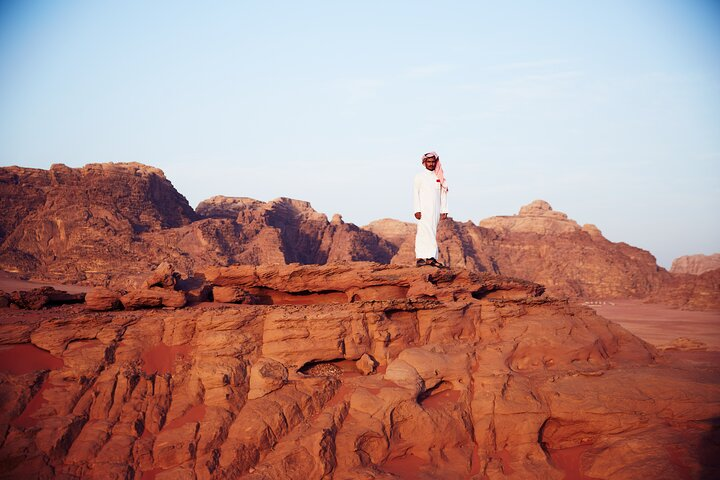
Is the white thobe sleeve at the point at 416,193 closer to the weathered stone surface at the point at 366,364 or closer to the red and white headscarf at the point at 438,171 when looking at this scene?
the red and white headscarf at the point at 438,171

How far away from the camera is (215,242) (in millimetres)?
25734

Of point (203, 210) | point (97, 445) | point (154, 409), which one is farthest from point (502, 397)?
point (203, 210)

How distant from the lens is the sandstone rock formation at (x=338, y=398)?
6328mm

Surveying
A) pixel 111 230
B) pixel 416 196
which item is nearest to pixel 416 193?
pixel 416 196

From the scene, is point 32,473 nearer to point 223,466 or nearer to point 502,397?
point 223,466

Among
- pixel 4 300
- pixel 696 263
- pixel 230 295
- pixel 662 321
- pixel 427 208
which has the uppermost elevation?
pixel 696 263

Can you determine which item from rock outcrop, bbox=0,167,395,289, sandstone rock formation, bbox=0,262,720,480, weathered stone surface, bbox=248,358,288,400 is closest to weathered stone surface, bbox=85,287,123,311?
sandstone rock formation, bbox=0,262,720,480

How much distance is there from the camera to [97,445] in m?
6.24

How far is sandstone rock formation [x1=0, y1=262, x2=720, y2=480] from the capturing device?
633cm

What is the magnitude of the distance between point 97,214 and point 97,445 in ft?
68.1

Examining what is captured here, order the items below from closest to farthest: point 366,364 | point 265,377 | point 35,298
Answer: point 265,377
point 366,364
point 35,298

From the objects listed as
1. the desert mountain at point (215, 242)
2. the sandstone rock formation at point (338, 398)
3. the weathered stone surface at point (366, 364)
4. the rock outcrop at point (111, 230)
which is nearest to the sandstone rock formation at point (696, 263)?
the desert mountain at point (215, 242)

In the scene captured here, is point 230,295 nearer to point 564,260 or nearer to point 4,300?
point 4,300

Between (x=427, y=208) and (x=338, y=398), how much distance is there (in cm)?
434
